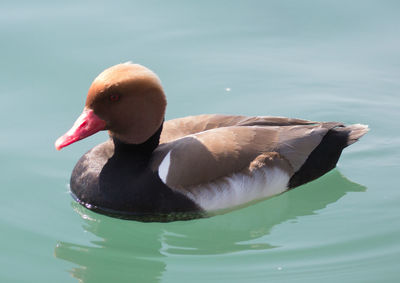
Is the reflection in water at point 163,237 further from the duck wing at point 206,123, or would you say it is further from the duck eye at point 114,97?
the duck eye at point 114,97

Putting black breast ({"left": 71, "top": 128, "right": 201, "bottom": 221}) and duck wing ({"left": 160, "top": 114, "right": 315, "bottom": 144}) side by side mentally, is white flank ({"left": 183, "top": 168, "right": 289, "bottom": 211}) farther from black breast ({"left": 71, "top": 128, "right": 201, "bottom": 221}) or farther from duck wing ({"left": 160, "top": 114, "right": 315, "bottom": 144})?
duck wing ({"left": 160, "top": 114, "right": 315, "bottom": 144})

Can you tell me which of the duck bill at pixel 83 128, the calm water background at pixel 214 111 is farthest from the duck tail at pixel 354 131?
the duck bill at pixel 83 128

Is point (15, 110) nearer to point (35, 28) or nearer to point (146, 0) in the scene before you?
point (35, 28)

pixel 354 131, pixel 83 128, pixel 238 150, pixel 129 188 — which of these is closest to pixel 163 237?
pixel 129 188

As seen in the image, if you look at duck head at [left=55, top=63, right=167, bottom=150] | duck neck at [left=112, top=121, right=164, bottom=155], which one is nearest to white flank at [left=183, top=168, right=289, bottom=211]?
duck neck at [left=112, top=121, right=164, bottom=155]

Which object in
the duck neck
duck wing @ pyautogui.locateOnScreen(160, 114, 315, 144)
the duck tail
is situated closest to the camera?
the duck neck

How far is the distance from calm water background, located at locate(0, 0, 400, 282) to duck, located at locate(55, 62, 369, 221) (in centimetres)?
14

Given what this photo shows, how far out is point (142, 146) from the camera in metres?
5.89

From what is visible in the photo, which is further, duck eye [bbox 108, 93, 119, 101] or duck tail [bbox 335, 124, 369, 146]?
duck tail [bbox 335, 124, 369, 146]

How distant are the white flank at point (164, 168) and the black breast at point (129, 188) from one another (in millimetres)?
33

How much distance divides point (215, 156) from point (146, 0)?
4.10m

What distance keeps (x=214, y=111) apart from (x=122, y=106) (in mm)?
1798

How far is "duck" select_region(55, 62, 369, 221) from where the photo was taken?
569 centimetres

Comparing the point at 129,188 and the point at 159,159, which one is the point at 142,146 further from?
the point at 129,188
